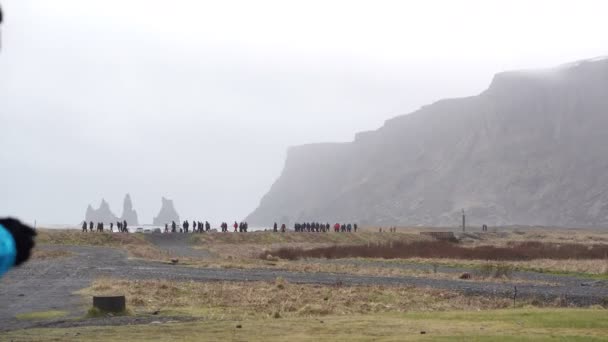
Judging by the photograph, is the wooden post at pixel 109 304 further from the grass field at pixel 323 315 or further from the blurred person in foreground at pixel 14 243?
the blurred person in foreground at pixel 14 243

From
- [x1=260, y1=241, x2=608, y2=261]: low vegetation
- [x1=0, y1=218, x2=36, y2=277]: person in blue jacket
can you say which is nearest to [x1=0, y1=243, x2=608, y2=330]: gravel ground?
[x1=260, y1=241, x2=608, y2=261]: low vegetation

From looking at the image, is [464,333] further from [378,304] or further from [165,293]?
[165,293]

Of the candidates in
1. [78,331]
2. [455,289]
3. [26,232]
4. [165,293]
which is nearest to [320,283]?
[455,289]

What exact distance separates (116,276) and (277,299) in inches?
529

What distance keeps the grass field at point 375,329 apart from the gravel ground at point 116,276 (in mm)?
2446

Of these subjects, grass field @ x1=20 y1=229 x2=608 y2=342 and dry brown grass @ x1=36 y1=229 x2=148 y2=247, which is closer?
grass field @ x1=20 y1=229 x2=608 y2=342

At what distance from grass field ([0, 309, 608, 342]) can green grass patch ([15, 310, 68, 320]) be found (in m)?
3.21

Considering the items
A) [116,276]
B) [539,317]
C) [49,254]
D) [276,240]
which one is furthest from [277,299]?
[276,240]

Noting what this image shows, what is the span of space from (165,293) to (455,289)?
38.0ft

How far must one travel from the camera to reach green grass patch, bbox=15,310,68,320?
19.8m

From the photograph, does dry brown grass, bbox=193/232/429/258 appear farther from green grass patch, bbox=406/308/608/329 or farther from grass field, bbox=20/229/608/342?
green grass patch, bbox=406/308/608/329

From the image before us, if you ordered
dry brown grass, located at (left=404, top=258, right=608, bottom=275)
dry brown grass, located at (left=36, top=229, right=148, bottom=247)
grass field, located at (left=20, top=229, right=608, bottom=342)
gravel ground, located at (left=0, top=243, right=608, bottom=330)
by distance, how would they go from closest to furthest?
grass field, located at (left=20, top=229, right=608, bottom=342)
gravel ground, located at (left=0, top=243, right=608, bottom=330)
dry brown grass, located at (left=404, top=258, right=608, bottom=275)
dry brown grass, located at (left=36, top=229, right=148, bottom=247)

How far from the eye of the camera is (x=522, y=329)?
1562cm

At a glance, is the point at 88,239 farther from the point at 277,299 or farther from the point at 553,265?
the point at 277,299
